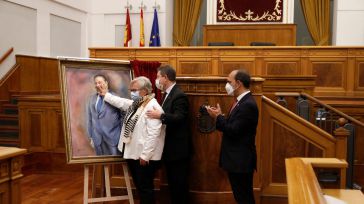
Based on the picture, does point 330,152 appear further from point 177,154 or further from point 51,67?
point 51,67

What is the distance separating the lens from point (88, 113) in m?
3.71

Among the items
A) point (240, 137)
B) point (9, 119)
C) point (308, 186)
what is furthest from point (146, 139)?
point (9, 119)

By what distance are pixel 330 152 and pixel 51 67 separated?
7.51 meters

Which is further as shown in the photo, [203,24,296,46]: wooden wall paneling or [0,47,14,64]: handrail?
[203,24,296,46]: wooden wall paneling

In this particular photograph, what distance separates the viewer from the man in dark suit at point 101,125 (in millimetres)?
3707

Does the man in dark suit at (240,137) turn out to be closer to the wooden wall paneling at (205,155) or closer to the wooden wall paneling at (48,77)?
the wooden wall paneling at (205,155)

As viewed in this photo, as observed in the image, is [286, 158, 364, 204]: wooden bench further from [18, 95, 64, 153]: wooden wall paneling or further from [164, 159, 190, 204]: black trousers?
[18, 95, 64, 153]: wooden wall paneling

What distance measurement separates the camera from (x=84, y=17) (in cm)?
1147

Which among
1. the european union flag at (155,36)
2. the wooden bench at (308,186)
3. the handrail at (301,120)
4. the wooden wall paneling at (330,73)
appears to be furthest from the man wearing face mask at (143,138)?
the european union flag at (155,36)

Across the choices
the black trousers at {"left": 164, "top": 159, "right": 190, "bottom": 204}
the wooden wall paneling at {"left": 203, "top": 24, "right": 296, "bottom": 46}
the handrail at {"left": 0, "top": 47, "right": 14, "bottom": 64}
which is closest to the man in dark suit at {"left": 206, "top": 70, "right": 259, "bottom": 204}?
the black trousers at {"left": 164, "top": 159, "right": 190, "bottom": 204}

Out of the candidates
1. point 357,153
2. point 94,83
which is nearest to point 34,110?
point 94,83

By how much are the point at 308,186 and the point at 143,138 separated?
6.21ft

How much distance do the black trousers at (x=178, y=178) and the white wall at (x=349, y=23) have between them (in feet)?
27.1

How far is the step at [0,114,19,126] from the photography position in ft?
25.7
